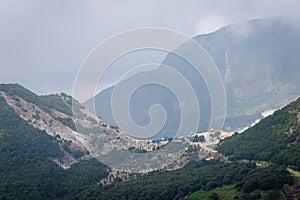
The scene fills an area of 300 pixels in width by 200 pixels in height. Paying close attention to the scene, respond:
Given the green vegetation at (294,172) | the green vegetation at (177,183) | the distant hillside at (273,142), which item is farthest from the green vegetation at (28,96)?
the green vegetation at (294,172)

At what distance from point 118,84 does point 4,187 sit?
146 ft

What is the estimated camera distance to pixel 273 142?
4385 inches

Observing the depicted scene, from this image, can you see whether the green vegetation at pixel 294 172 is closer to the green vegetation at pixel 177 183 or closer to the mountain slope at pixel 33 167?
the green vegetation at pixel 177 183

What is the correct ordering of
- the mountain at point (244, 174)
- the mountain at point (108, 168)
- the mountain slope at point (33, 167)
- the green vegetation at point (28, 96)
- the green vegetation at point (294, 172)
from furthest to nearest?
the green vegetation at point (28, 96)
the mountain slope at point (33, 167)
the mountain at point (108, 168)
the green vegetation at point (294, 172)
the mountain at point (244, 174)

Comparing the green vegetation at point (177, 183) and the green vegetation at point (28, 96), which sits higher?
the green vegetation at point (28, 96)

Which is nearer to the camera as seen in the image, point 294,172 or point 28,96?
point 294,172

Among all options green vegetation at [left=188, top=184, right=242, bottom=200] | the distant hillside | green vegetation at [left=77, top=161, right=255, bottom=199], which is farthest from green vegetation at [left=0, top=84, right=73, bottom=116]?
green vegetation at [left=188, top=184, right=242, bottom=200]

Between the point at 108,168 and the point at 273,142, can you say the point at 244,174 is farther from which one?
the point at 108,168

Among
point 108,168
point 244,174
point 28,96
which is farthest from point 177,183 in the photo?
point 28,96

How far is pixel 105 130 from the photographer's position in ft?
597

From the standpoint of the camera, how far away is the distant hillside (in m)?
99.6

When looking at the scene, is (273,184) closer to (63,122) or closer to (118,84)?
(118,84)

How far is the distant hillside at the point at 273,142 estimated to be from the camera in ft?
327

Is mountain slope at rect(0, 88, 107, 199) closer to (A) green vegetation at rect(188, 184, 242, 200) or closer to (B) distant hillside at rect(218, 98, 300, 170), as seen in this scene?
(A) green vegetation at rect(188, 184, 242, 200)
